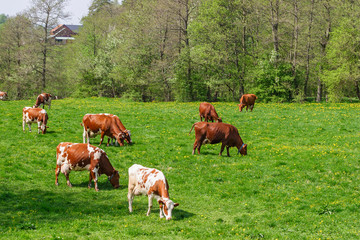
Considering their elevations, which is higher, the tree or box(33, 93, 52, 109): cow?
the tree

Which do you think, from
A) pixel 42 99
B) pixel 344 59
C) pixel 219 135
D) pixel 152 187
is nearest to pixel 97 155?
pixel 152 187

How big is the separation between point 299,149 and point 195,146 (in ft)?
22.6

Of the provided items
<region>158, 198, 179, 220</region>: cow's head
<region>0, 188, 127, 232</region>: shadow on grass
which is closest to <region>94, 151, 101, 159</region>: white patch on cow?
<region>0, 188, 127, 232</region>: shadow on grass

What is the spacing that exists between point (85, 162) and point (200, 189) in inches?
224

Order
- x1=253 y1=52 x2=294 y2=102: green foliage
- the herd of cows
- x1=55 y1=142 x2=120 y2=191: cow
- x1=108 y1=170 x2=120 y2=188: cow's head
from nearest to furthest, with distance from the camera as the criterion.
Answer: the herd of cows
x1=55 y1=142 x2=120 y2=191: cow
x1=108 y1=170 x2=120 y2=188: cow's head
x1=253 y1=52 x2=294 y2=102: green foliage

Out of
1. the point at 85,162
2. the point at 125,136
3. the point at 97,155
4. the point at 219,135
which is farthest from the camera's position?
the point at 125,136

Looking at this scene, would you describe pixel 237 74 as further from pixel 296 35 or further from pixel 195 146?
pixel 195 146

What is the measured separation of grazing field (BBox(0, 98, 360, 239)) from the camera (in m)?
13.1

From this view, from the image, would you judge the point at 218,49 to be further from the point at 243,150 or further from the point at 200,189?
the point at 200,189

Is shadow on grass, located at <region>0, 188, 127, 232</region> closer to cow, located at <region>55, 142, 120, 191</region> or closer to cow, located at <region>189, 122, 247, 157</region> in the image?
cow, located at <region>55, 142, 120, 191</region>

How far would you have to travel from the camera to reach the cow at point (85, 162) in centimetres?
1745

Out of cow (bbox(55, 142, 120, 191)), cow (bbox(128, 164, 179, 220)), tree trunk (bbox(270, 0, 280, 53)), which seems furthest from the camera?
tree trunk (bbox(270, 0, 280, 53))

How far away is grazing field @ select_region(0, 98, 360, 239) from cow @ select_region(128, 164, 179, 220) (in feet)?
1.70

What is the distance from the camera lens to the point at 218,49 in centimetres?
5847
